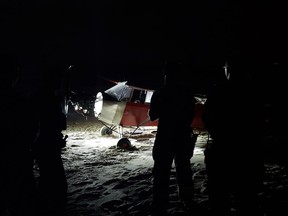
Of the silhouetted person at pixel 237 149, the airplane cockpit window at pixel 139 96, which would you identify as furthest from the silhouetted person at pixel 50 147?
the airplane cockpit window at pixel 139 96

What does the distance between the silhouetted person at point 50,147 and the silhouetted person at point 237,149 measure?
2.00 meters

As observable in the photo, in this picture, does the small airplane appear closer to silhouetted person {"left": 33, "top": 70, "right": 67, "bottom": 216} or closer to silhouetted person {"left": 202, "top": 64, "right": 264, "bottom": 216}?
silhouetted person {"left": 33, "top": 70, "right": 67, "bottom": 216}

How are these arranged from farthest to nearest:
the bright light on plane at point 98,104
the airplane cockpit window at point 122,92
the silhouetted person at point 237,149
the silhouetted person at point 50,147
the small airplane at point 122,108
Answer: the bright light on plane at point 98,104
the airplane cockpit window at point 122,92
the small airplane at point 122,108
the silhouetted person at point 50,147
the silhouetted person at point 237,149

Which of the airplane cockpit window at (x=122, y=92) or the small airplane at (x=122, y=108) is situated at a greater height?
the airplane cockpit window at (x=122, y=92)

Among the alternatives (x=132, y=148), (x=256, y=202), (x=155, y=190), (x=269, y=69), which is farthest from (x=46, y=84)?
(x=269, y=69)

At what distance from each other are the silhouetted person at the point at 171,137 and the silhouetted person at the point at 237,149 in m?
1.12

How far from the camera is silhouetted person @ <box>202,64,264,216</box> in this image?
2.81m

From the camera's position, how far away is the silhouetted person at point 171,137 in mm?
3971

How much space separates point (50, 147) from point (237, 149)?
2380mm

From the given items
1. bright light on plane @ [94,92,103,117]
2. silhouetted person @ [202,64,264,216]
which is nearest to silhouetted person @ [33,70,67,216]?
silhouetted person @ [202,64,264,216]

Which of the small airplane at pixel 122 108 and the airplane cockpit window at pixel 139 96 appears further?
the airplane cockpit window at pixel 139 96

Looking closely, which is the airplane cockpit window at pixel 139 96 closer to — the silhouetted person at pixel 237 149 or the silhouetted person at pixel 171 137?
the silhouetted person at pixel 171 137

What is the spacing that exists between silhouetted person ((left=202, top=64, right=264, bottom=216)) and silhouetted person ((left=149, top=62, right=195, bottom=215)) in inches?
44.2

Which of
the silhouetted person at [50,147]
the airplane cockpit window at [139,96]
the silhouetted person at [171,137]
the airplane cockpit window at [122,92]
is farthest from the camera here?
the airplane cockpit window at [139,96]
